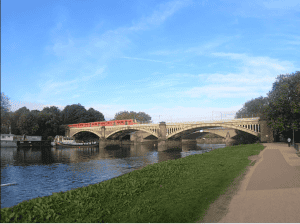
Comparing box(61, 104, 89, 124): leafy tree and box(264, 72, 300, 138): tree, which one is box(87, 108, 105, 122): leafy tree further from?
box(264, 72, 300, 138): tree

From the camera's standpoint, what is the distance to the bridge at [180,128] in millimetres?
54781

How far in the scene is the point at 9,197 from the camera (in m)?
17.7

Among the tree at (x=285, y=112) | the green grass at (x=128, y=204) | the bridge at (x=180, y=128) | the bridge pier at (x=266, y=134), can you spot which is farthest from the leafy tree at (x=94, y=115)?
the green grass at (x=128, y=204)

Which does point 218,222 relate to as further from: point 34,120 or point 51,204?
point 34,120

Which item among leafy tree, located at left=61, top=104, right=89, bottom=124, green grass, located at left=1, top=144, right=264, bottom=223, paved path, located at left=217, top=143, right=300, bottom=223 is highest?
leafy tree, located at left=61, top=104, right=89, bottom=124

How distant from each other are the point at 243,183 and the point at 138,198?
6632 millimetres

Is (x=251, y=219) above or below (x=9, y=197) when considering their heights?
above

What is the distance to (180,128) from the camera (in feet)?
222

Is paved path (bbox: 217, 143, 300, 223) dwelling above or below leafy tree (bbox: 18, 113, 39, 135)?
below

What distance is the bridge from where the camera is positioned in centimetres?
5478

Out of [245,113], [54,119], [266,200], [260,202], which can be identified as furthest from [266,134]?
[54,119]

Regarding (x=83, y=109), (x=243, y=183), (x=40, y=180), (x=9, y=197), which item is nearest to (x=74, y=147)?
(x=83, y=109)

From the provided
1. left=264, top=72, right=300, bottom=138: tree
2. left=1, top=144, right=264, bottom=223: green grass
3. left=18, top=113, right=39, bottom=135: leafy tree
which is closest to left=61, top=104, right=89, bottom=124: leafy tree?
left=18, top=113, right=39, bottom=135: leafy tree

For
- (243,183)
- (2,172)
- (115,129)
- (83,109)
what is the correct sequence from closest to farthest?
(243,183), (2,172), (115,129), (83,109)
